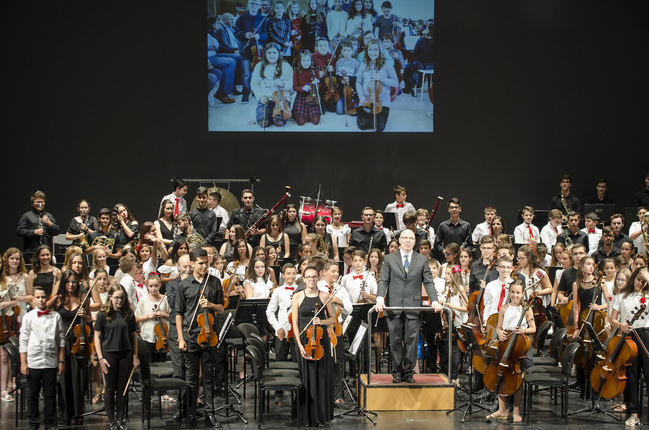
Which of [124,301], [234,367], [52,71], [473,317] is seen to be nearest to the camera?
[124,301]

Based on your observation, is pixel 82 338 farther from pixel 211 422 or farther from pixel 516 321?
pixel 516 321

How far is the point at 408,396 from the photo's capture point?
7551 millimetres

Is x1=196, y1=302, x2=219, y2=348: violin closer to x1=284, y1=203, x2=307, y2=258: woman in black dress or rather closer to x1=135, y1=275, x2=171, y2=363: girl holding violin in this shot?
x1=135, y1=275, x2=171, y2=363: girl holding violin

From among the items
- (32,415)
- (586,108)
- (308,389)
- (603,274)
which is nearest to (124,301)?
(32,415)

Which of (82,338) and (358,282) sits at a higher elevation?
(358,282)

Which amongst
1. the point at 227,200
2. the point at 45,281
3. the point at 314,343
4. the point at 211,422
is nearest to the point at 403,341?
the point at 314,343

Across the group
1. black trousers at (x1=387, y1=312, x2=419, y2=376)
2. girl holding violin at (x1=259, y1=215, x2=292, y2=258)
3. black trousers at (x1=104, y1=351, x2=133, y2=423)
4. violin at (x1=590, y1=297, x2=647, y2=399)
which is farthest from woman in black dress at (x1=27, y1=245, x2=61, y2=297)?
violin at (x1=590, y1=297, x2=647, y2=399)

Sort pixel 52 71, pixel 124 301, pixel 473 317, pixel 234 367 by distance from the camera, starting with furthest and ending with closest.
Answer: pixel 52 71 < pixel 234 367 < pixel 473 317 < pixel 124 301

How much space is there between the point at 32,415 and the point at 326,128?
782 cm

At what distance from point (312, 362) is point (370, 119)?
7186mm

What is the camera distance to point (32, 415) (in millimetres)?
6965

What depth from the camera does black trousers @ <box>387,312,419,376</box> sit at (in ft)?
24.3

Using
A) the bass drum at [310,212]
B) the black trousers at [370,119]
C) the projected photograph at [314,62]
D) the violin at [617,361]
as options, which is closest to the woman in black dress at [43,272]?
the bass drum at [310,212]

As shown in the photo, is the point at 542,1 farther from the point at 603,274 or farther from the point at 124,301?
the point at 124,301
